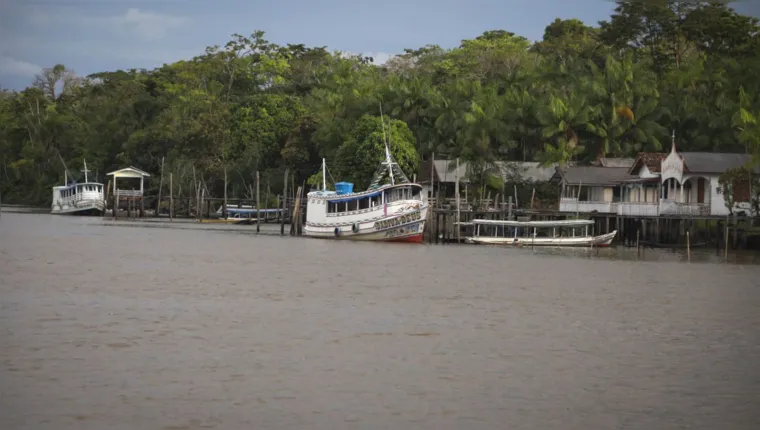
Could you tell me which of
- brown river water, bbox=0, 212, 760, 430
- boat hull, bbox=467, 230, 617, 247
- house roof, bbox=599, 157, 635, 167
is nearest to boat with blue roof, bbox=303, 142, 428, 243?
boat hull, bbox=467, 230, 617, 247

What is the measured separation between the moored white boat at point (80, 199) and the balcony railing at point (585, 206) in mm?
52466

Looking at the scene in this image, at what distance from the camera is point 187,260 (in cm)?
4822

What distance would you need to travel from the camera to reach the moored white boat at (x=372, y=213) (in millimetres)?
61938

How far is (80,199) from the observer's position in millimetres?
104062

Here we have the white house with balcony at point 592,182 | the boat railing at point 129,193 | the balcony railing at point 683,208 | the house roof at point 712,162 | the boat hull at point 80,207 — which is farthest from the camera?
the boat hull at point 80,207

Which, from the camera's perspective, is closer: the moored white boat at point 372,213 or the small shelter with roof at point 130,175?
the moored white boat at point 372,213

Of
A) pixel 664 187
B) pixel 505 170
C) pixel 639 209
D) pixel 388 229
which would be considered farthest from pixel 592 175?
pixel 388 229

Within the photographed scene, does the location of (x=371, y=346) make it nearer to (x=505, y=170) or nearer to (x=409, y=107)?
(x=505, y=170)

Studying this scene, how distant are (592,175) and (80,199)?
52177 mm

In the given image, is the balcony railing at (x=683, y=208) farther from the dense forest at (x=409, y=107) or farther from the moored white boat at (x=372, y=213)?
the moored white boat at (x=372, y=213)

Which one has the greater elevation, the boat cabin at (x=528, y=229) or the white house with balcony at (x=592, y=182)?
the white house with balcony at (x=592, y=182)

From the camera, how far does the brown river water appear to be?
18.0 meters

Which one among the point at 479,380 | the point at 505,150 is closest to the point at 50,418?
the point at 479,380

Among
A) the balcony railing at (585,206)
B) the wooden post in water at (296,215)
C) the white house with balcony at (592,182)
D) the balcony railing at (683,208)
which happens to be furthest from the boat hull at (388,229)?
the balcony railing at (683,208)
